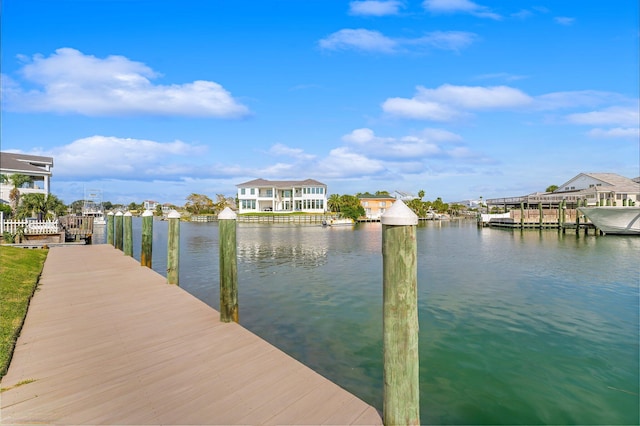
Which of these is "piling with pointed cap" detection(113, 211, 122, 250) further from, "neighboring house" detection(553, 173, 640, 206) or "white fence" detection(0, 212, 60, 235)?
"neighboring house" detection(553, 173, 640, 206)

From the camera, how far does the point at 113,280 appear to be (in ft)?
37.3

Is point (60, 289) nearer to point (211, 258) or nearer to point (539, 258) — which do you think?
point (211, 258)

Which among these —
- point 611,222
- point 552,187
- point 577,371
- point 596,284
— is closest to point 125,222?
point 577,371

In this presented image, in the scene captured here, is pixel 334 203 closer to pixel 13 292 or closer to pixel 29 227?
pixel 29 227

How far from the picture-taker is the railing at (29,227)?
2261 centimetres

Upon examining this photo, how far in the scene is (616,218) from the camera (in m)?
41.4

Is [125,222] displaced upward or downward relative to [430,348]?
upward

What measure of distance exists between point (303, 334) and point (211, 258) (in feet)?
53.2

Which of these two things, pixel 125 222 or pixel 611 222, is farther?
pixel 611 222

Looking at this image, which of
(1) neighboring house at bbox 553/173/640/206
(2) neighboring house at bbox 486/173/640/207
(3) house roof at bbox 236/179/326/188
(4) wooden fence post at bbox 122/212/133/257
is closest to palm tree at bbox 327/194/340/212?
(3) house roof at bbox 236/179/326/188

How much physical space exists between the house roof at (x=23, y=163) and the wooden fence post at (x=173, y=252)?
141 ft

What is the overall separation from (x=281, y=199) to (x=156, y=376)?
275ft

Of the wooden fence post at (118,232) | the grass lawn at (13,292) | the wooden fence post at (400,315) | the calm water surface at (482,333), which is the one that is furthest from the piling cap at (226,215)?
the wooden fence post at (118,232)

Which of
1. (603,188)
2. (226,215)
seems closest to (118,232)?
(226,215)
